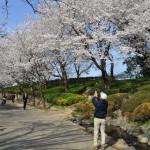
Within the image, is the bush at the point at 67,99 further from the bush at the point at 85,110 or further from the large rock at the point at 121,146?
the large rock at the point at 121,146

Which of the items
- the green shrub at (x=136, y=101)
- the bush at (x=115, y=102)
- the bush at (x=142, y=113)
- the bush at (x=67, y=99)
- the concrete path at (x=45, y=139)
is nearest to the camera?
the concrete path at (x=45, y=139)

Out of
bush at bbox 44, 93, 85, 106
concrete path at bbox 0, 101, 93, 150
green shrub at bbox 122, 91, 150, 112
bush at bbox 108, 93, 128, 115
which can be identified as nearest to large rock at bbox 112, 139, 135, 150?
concrete path at bbox 0, 101, 93, 150

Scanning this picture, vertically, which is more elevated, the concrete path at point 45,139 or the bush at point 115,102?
the bush at point 115,102

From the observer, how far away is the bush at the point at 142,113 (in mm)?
19219

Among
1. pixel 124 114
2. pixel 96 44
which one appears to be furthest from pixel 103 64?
pixel 124 114

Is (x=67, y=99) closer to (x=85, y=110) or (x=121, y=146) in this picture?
(x=85, y=110)

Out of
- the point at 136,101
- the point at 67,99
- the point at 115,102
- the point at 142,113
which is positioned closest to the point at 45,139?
the point at 142,113

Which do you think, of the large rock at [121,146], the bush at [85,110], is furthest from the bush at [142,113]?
the large rock at [121,146]

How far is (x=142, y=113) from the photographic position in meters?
19.2

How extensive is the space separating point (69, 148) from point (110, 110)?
11.1 m

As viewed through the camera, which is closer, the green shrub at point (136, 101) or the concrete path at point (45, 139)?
the concrete path at point (45, 139)

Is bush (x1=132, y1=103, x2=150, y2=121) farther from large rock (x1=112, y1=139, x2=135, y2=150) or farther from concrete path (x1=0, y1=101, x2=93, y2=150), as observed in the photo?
large rock (x1=112, y1=139, x2=135, y2=150)

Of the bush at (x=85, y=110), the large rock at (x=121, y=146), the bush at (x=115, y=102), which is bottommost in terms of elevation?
the large rock at (x=121, y=146)

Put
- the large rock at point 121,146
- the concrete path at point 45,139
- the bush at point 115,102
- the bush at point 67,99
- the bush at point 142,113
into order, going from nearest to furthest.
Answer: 1. the large rock at point 121,146
2. the concrete path at point 45,139
3. the bush at point 142,113
4. the bush at point 115,102
5. the bush at point 67,99
